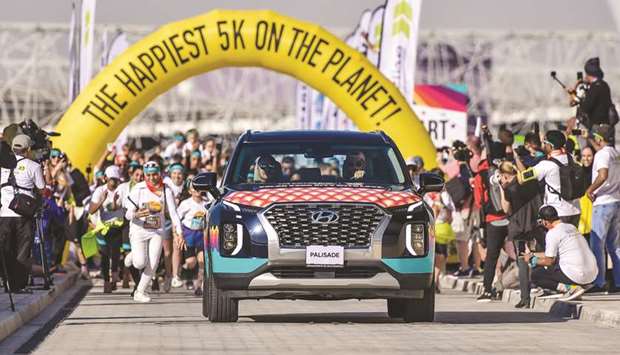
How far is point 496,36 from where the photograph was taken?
563ft

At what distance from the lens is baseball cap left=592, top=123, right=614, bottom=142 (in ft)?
71.7

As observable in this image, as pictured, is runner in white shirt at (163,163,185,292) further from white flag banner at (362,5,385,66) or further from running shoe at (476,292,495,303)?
white flag banner at (362,5,385,66)

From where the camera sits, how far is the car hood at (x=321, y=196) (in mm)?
17141

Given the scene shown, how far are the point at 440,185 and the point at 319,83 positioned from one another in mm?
16016

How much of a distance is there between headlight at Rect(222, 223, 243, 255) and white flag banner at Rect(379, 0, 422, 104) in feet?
58.9

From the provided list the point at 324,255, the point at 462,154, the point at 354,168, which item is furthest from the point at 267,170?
the point at 462,154

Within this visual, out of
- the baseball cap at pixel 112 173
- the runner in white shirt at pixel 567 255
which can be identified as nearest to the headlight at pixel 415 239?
the runner in white shirt at pixel 567 255

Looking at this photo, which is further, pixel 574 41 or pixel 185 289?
pixel 574 41

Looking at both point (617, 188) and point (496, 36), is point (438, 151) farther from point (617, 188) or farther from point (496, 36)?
point (496, 36)

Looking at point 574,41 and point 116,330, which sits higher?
point 574,41

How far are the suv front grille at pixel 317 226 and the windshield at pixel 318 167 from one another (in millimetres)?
1006

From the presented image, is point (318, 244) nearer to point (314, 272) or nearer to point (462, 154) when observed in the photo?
point (314, 272)

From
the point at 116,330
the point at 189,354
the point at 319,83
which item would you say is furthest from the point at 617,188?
the point at 319,83

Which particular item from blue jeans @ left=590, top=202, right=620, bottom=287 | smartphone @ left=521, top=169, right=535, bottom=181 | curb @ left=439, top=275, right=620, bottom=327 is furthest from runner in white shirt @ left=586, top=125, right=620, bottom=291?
curb @ left=439, top=275, right=620, bottom=327
